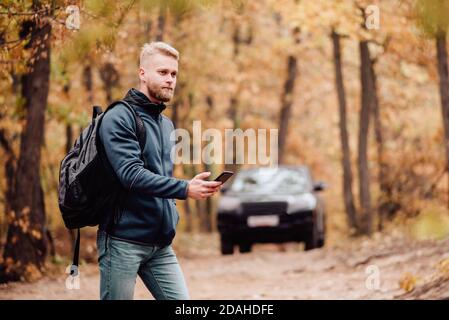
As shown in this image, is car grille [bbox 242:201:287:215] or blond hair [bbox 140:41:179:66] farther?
car grille [bbox 242:201:287:215]

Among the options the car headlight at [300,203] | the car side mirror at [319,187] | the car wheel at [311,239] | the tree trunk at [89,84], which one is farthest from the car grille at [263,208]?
the tree trunk at [89,84]

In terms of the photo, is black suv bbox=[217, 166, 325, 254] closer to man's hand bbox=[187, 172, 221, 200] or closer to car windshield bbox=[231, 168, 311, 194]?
car windshield bbox=[231, 168, 311, 194]

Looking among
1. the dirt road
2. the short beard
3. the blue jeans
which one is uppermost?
the short beard

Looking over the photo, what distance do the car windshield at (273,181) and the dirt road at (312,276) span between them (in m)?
1.20

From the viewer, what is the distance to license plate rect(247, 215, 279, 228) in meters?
14.5

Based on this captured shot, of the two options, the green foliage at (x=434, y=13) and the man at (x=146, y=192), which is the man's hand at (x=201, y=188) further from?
the green foliage at (x=434, y=13)

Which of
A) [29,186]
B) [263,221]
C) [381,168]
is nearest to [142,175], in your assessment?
[29,186]

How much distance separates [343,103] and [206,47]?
7679 millimetres

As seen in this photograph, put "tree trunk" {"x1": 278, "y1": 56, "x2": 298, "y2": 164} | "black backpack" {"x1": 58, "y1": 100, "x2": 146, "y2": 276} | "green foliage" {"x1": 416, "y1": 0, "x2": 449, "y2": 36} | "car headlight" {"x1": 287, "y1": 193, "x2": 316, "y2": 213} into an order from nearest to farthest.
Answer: "black backpack" {"x1": 58, "y1": 100, "x2": 146, "y2": 276}, "green foliage" {"x1": 416, "y1": 0, "x2": 449, "y2": 36}, "car headlight" {"x1": 287, "y1": 193, "x2": 316, "y2": 213}, "tree trunk" {"x1": 278, "y1": 56, "x2": 298, "y2": 164}

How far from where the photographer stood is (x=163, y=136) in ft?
15.1

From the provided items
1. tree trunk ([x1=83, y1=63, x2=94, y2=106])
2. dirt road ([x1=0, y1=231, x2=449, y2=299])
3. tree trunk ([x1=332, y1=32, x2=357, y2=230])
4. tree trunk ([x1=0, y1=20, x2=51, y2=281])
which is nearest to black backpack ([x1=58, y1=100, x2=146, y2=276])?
dirt road ([x1=0, y1=231, x2=449, y2=299])

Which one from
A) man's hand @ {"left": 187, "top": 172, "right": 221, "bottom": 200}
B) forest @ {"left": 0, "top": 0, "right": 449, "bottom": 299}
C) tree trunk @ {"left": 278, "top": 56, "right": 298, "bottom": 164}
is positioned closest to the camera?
man's hand @ {"left": 187, "top": 172, "right": 221, "bottom": 200}

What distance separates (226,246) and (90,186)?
36.1ft
